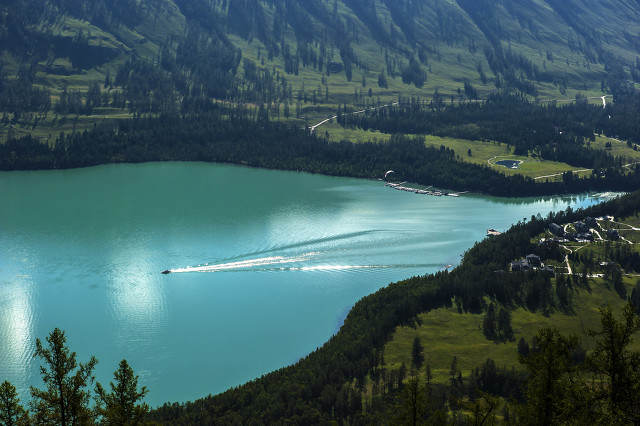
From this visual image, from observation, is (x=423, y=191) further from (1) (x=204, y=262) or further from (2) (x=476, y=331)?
(2) (x=476, y=331)

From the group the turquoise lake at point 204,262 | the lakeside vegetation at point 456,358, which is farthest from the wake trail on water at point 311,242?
the lakeside vegetation at point 456,358

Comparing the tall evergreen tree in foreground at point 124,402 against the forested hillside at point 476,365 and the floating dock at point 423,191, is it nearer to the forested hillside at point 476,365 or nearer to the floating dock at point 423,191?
the forested hillside at point 476,365

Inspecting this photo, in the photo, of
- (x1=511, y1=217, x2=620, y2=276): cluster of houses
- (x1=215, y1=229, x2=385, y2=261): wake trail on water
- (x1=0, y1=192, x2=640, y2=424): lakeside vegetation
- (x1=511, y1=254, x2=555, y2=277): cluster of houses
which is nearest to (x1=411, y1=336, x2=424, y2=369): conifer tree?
(x1=0, y1=192, x2=640, y2=424): lakeside vegetation

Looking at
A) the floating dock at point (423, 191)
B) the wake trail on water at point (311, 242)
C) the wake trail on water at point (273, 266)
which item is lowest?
the wake trail on water at point (273, 266)

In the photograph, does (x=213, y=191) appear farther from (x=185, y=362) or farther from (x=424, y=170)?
(x=185, y=362)

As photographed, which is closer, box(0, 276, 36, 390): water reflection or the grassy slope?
box(0, 276, 36, 390): water reflection

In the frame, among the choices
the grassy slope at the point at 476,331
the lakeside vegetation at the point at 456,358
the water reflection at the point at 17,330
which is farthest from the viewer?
the grassy slope at the point at 476,331

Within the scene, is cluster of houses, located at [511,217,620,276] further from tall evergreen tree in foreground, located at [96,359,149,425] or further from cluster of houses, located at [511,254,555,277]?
tall evergreen tree in foreground, located at [96,359,149,425]

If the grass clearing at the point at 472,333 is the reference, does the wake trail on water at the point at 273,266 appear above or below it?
above
